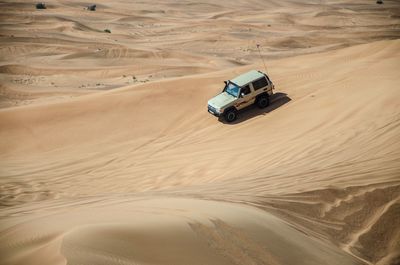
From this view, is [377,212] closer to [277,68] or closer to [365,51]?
[277,68]

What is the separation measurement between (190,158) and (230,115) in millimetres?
2585

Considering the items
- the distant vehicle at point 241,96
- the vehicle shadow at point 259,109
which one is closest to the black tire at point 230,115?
the distant vehicle at point 241,96

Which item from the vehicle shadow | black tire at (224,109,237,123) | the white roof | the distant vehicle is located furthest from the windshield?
the vehicle shadow

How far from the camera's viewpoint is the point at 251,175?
8469mm

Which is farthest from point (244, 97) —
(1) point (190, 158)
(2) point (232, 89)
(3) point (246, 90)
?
(1) point (190, 158)

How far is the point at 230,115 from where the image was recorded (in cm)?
1241

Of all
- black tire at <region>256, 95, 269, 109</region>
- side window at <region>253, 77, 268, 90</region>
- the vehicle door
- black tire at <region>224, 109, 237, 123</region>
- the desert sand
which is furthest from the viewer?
black tire at <region>256, 95, 269, 109</region>

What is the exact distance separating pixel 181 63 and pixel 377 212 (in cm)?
1763

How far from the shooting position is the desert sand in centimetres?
465

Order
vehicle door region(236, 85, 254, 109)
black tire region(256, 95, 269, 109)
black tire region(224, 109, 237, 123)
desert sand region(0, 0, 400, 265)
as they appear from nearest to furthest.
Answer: desert sand region(0, 0, 400, 265), black tire region(224, 109, 237, 123), vehicle door region(236, 85, 254, 109), black tire region(256, 95, 269, 109)

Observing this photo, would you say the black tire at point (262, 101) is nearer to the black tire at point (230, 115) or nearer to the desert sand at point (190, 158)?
the desert sand at point (190, 158)

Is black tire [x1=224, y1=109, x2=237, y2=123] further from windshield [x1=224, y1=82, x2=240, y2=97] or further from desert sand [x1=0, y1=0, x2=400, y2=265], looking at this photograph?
windshield [x1=224, y1=82, x2=240, y2=97]

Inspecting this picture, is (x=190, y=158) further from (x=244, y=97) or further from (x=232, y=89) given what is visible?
(x=232, y=89)

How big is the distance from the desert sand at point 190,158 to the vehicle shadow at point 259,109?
7 cm
